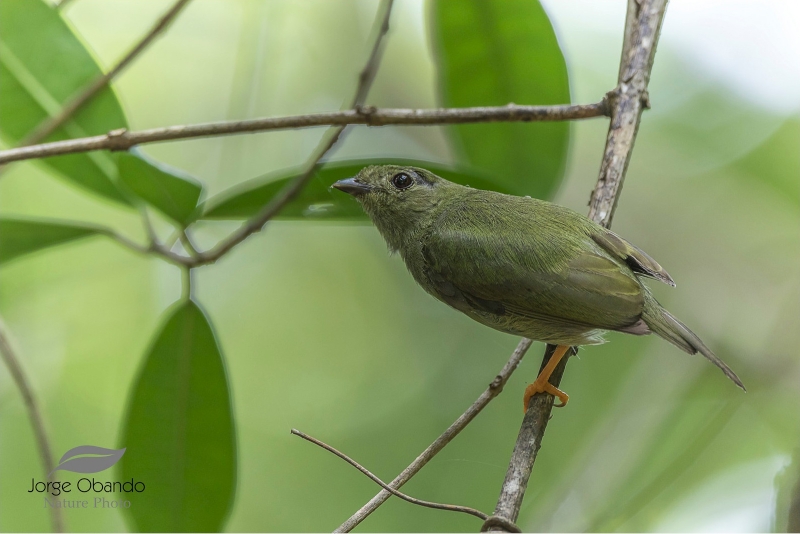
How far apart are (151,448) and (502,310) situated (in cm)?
163

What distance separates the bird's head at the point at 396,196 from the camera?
10.1 ft

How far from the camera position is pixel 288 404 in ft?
18.8

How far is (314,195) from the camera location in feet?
9.76

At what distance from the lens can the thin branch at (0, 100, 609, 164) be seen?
2408 millimetres

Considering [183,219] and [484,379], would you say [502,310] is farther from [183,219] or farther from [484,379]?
[484,379]

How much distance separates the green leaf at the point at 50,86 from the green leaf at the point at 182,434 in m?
0.70

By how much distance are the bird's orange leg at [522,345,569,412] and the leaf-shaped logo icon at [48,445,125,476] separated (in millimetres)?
1740

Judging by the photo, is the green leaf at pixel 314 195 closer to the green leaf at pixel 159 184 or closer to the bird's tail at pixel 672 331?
the green leaf at pixel 159 184

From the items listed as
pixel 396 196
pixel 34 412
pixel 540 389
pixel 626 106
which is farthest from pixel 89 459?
pixel 626 106

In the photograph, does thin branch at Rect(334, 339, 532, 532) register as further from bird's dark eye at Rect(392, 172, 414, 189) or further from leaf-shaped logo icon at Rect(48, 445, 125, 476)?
leaf-shaped logo icon at Rect(48, 445, 125, 476)

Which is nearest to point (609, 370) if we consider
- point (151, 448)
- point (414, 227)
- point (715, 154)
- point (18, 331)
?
point (715, 154)

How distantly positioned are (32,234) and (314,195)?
1.17 meters

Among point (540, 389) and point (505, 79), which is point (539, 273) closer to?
point (540, 389)

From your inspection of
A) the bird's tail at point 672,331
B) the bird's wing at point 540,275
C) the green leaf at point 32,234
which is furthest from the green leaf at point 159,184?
the bird's tail at point 672,331
